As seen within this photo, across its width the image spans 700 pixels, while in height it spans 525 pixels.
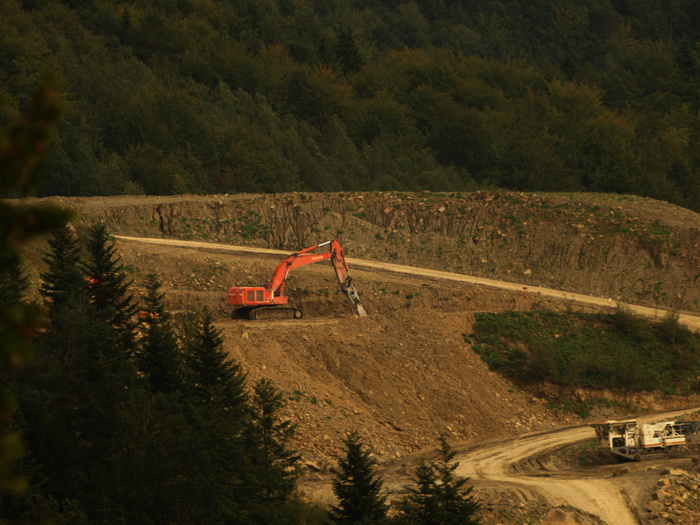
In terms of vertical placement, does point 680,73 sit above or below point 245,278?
above

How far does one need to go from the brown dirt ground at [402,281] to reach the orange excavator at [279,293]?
3.85ft

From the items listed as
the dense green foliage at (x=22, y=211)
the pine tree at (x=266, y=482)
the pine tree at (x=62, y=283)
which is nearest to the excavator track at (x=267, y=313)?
the pine tree at (x=62, y=283)

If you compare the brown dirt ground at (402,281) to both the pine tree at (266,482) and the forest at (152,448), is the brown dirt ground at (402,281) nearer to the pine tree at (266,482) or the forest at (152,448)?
the forest at (152,448)

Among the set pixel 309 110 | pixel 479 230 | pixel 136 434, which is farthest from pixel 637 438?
pixel 309 110

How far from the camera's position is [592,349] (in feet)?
148

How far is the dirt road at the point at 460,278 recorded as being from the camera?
51.5m

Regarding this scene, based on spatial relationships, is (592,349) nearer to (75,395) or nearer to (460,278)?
(460,278)

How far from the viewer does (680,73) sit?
352ft

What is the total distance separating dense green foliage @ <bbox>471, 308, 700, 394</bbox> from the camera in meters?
42.8

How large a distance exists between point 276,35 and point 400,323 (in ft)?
225

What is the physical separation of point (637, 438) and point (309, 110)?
58010 millimetres

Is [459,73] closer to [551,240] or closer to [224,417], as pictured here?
[551,240]

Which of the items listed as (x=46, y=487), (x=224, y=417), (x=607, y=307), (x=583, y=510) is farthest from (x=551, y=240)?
(x=46, y=487)

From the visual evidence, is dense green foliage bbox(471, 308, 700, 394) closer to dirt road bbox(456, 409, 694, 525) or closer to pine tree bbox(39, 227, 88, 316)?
dirt road bbox(456, 409, 694, 525)
